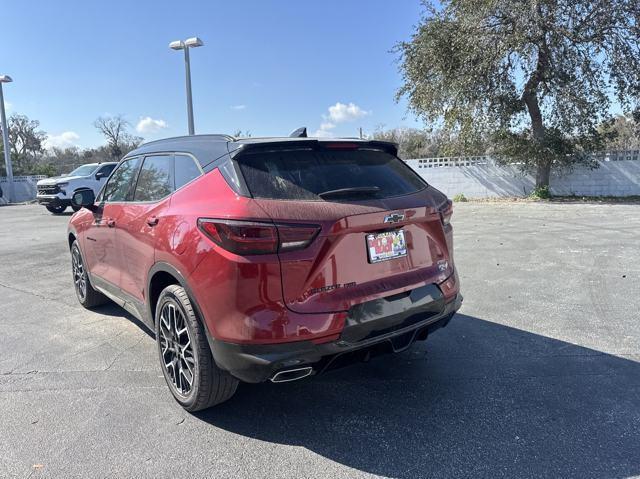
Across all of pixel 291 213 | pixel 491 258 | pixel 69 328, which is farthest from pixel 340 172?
pixel 491 258

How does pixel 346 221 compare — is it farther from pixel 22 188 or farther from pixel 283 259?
pixel 22 188

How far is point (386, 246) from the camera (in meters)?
2.78

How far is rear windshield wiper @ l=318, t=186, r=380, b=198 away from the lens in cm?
269

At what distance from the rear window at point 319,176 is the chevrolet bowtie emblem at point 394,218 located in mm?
176

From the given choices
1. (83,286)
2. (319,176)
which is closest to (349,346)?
(319,176)

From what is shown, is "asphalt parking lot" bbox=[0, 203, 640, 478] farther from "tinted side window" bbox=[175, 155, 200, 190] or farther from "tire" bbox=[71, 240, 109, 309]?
"tinted side window" bbox=[175, 155, 200, 190]

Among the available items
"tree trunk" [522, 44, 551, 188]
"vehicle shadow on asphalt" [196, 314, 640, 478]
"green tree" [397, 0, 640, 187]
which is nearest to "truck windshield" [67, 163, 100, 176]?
"green tree" [397, 0, 640, 187]

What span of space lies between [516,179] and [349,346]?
655 inches

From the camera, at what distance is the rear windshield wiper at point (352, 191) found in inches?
106

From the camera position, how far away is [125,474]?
2455 mm

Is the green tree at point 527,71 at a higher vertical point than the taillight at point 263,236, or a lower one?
higher

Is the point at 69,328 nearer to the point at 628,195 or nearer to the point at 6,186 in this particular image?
the point at 628,195

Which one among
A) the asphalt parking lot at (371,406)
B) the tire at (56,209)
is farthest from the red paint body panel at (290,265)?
the tire at (56,209)

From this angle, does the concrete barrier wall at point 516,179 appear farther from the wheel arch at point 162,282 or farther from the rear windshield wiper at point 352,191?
the wheel arch at point 162,282
